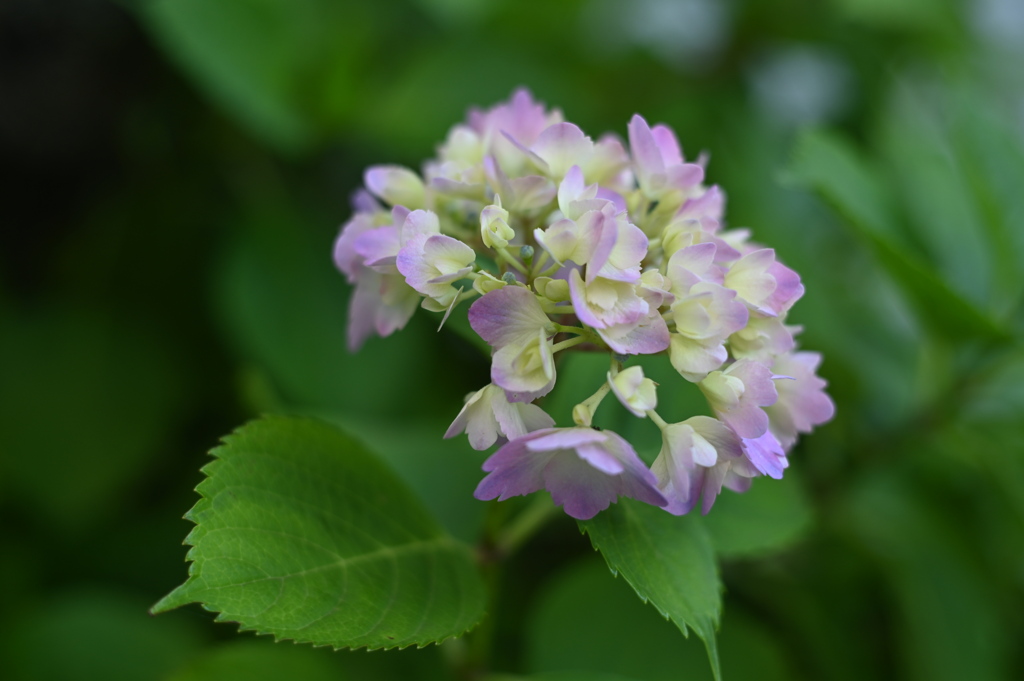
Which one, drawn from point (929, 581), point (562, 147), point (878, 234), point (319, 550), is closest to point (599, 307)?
point (562, 147)

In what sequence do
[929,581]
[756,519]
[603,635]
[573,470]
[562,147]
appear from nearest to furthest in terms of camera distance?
[573,470]
[562,147]
[756,519]
[603,635]
[929,581]

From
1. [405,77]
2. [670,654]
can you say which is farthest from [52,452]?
[670,654]

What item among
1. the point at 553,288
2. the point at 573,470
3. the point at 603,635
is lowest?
the point at 603,635

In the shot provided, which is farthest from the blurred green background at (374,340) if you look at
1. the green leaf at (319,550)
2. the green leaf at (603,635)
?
the green leaf at (319,550)

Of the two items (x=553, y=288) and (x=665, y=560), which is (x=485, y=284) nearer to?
(x=553, y=288)

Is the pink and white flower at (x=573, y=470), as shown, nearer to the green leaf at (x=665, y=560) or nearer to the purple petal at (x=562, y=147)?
the green leaf at (x=665, y=560)

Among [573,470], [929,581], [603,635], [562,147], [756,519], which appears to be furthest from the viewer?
[929,581]

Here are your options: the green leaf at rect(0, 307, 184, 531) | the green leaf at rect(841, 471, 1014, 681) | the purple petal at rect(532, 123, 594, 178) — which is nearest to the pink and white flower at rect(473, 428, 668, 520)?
the purple petal at rect(532, 123, 594, 178)

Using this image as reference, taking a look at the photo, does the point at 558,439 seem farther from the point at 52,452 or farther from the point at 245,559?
the point at 52,452
